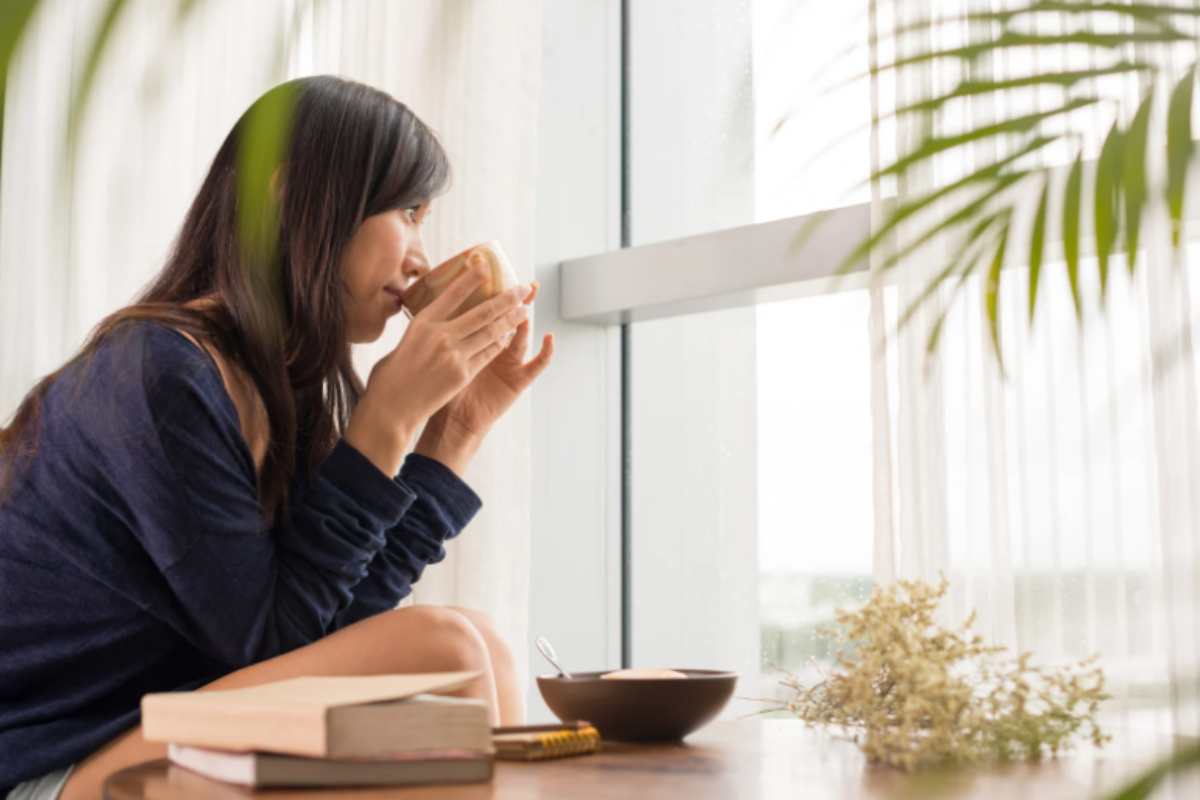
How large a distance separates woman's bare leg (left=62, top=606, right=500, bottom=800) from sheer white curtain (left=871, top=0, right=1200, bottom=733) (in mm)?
693

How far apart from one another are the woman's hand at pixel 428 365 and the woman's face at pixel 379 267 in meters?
0.07

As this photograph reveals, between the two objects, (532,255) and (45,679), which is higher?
(532,255)

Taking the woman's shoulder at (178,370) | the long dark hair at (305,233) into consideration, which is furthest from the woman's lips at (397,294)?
the woman's shoulder at (178,370)

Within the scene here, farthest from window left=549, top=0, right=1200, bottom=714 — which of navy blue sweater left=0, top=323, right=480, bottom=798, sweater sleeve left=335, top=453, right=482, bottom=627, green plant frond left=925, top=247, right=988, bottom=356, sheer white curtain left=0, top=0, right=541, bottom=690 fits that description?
green plant frond left=925, top=247, right=988, bottom=356

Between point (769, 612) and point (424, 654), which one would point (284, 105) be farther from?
point (769, 612)

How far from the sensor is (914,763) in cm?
92

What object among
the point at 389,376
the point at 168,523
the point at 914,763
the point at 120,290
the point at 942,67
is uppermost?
the point at 942,67

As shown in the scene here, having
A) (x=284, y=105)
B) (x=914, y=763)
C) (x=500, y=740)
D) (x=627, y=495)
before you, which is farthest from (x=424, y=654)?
(x=627, y=495)

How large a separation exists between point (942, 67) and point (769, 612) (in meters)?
1.10

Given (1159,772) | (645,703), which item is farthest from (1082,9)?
(645,703)

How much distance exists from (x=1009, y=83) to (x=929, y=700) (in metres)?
0.62

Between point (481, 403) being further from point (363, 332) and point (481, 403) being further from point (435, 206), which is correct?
point (435, 206)

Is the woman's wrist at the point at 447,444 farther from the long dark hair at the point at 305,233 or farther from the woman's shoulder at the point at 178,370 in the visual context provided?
the woman's shoulder at the point at 178,370

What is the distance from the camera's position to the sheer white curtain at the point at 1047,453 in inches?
63.9
